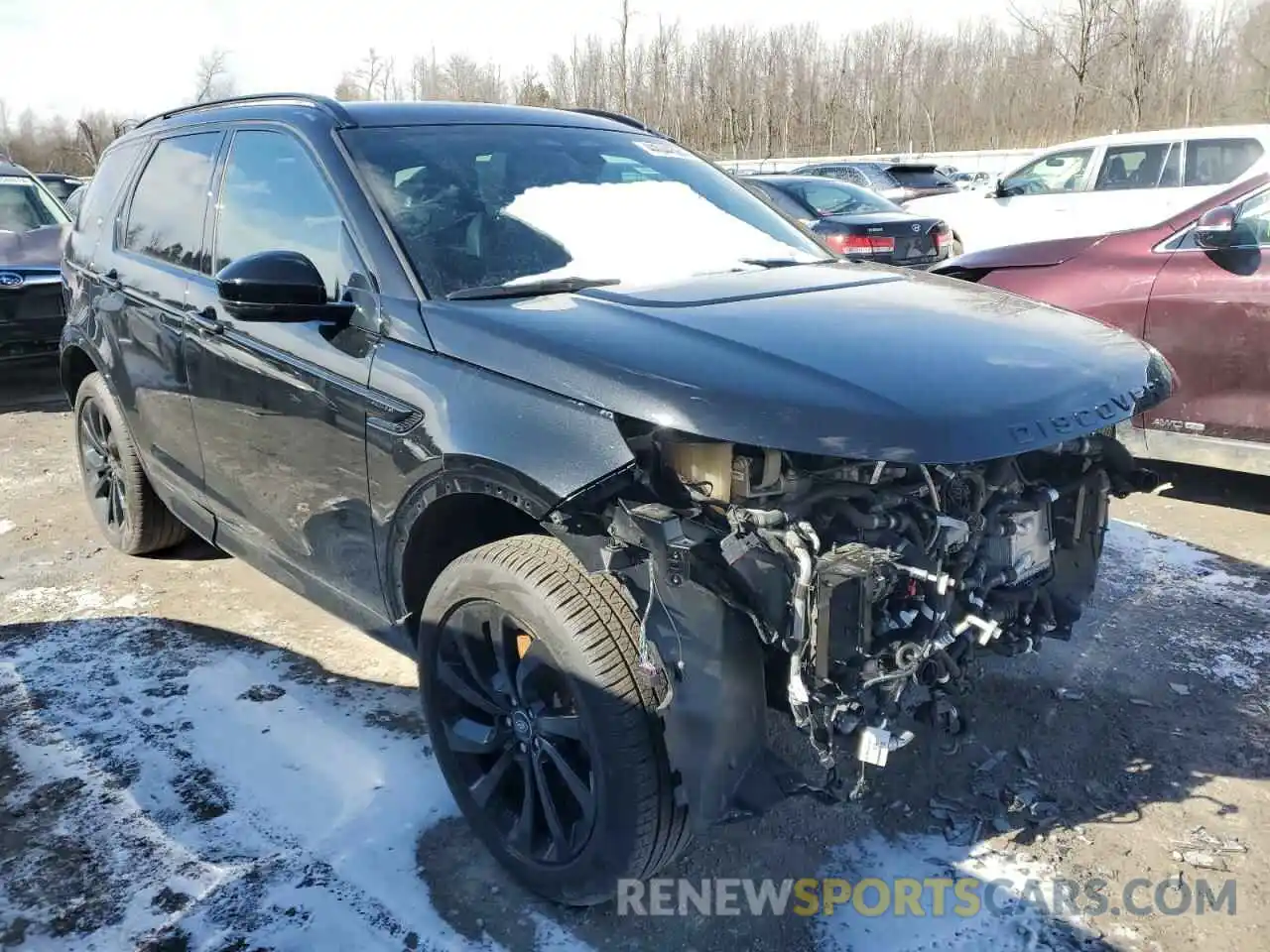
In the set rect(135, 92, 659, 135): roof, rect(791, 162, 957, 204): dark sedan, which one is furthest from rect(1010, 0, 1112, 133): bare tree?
rect(135, 92, 659, 135): roof

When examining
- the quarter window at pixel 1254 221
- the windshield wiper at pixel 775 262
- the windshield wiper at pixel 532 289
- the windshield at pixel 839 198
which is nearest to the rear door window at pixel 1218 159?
the windshield at pixel 839 198

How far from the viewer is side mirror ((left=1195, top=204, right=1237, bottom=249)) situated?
480 cm

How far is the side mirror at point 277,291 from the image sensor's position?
8.58 feet

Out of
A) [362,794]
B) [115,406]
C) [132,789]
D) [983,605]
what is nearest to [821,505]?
[983,605]

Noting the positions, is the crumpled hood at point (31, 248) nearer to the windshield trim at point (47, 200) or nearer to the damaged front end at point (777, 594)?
the windshield trim at point (47, 200)

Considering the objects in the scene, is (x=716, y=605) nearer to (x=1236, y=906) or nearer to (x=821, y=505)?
(x=821, y=505)

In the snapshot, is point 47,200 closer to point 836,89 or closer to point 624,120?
point 624,120

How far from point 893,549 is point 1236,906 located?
4.28 ft

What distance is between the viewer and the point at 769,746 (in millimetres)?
2178

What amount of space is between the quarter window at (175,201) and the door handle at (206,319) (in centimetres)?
19

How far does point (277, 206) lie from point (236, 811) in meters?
1.83

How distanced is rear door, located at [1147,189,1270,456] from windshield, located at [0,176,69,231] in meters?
9.40

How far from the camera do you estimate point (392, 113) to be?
3.19 meters

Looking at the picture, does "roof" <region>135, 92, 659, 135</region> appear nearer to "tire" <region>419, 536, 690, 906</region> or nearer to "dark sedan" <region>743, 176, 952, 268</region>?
"tire" <region>419, 536, 690, 906</region>
